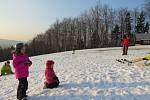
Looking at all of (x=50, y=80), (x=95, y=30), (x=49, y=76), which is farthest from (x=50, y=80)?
(x=95, y=30)

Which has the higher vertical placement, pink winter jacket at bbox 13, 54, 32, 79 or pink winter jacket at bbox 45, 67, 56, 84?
pink winter jacket at bbox 13, 54, 32, 79

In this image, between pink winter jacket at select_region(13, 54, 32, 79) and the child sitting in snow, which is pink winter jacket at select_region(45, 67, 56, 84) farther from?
pink winter jacket at select_region(13, 54, 32, 79)

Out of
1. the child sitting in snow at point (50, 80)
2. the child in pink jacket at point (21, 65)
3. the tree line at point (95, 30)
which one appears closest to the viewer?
the child in pink jacket at point (21, 65)

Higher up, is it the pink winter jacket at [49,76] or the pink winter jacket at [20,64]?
the pink winter jacket at [20,64]

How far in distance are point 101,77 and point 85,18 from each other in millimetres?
91056

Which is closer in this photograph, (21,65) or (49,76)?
(21,65)

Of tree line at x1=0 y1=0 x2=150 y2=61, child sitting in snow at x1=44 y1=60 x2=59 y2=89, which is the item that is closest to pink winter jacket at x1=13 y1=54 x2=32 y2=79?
child sitting in snow at x1=44 y1=60 x2=59 y2=89

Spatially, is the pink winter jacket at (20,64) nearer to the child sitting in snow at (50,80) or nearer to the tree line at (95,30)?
the child sitting in snow at (50,80)

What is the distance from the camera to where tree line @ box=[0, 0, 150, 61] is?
94.0m

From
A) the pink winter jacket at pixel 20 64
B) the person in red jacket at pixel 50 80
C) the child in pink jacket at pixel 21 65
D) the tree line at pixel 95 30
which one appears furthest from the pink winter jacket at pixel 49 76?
the tree line at pixel 95 30

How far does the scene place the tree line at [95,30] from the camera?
308 ft

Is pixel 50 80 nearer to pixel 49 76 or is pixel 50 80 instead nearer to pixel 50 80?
pixel 50 80

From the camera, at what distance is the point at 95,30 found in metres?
95.0

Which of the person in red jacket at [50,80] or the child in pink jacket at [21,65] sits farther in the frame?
the person in red jacket at [50,80]
